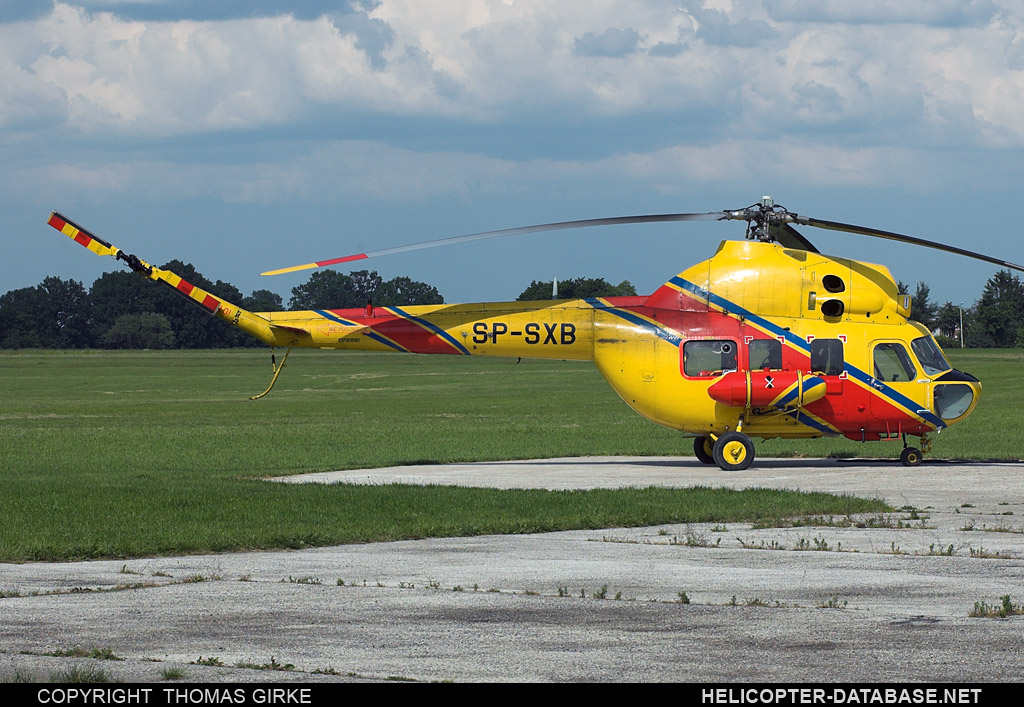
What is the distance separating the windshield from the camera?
24.8 metres

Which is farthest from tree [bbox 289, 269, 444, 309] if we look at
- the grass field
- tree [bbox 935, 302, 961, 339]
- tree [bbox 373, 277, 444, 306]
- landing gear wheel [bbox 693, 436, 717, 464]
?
landing gear wheel [bbox 693, 436, 717, 464]

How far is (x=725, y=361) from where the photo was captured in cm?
2491

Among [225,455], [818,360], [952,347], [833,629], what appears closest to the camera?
[833,629]

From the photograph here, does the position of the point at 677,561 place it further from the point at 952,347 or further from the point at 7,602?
the point at 952,347

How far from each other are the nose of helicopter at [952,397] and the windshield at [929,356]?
19cm

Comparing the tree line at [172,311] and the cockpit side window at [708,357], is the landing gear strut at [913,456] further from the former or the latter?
the tree line at [172,311]

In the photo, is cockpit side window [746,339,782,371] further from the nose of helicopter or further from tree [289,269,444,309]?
tree [289,269,444,309]

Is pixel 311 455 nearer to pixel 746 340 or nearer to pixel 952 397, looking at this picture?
pixel 746 340

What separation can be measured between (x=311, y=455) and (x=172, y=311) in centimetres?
15470

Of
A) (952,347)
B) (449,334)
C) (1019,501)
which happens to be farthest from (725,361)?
(952,347)

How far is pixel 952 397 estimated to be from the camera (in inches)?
974

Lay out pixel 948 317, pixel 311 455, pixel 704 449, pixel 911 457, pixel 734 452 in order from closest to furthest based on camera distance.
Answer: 1. pixel 734 452
2. pixel 911 457
3. pixel 704 449
4. pixel 311 455
5. pixel 948 317

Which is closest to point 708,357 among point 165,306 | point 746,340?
point 746,340

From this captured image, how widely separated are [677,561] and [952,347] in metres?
146
